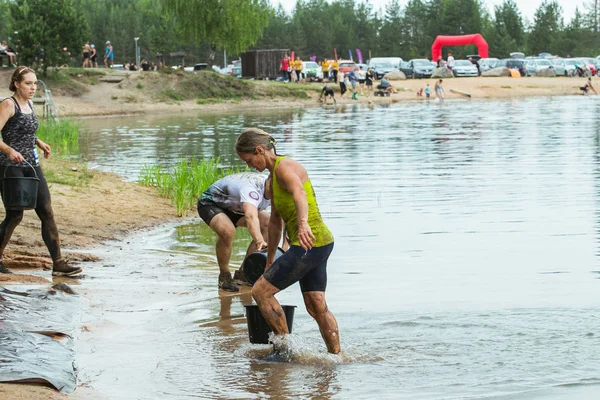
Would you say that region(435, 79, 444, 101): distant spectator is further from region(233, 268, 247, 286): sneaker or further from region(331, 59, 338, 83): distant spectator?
region(233, 268, 247, 286): sneaker

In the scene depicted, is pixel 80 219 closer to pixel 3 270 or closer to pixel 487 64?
pixel 3 270

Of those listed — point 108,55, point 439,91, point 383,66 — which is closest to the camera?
point 439,91

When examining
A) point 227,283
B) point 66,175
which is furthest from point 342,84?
point 227,283

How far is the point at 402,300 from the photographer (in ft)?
29.7

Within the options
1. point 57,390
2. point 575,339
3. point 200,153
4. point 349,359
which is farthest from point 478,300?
point 200,153

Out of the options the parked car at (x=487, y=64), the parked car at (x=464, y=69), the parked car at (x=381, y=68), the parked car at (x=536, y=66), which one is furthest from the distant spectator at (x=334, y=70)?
the parked car at (x=536, y=66)

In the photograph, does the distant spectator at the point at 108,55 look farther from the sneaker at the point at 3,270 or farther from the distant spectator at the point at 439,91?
the sneaker at the point at 3,270

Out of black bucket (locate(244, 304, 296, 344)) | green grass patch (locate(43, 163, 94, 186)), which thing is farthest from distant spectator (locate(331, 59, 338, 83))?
black bucket (locate(244, 304, 296, 344))

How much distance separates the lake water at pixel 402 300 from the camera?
6734mm

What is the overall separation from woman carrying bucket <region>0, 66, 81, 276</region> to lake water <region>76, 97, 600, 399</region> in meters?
0.78

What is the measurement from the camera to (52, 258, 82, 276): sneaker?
370 inches

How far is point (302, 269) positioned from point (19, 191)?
3183 millimetres

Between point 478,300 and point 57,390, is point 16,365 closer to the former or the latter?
point 57,390

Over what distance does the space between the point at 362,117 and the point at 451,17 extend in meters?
70.0
